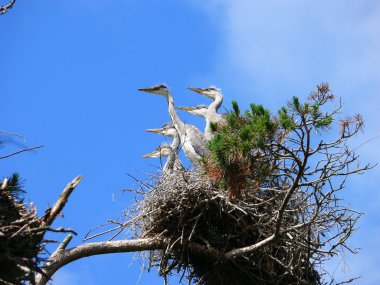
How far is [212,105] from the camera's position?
11125 mm

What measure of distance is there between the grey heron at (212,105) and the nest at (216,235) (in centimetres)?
209

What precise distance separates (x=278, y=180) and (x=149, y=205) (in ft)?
3.88

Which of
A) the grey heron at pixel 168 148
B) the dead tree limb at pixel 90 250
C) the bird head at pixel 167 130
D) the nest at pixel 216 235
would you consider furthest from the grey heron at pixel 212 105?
the dead tree limb at pixel 90 250

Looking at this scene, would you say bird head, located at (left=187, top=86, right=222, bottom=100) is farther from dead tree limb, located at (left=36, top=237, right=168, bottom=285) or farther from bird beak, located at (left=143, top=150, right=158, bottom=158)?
dead tree limb, located at (left=36, top=237, right=168, bottom=285)

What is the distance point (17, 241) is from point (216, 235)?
2405mm

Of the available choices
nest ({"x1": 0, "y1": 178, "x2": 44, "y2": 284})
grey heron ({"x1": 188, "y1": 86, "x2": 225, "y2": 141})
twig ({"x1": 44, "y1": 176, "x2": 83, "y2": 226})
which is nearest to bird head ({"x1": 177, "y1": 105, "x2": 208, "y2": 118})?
grey heron ({"x1": 188, "y1": 86, "x2": 225, "y2": 141})

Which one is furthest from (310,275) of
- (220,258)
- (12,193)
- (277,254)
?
(12,193)

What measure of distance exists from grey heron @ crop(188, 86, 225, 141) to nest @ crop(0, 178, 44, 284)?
4237mm

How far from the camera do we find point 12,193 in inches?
222

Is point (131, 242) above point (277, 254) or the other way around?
the other way around

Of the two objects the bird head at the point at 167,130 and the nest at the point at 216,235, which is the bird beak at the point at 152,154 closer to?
the bird head at the point at 167,130

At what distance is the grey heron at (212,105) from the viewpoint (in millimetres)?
9921

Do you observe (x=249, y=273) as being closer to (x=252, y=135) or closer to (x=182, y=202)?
(x=182, y=202)

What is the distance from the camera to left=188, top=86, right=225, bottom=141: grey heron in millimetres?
9921
